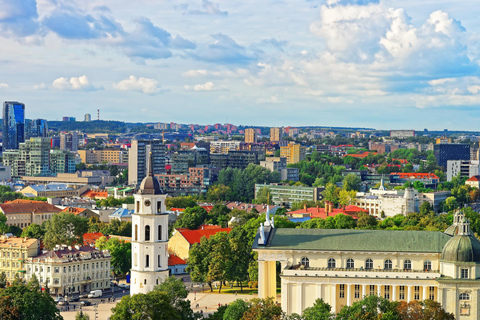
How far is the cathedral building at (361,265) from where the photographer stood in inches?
2798

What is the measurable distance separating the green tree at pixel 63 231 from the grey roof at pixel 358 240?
44.8 m

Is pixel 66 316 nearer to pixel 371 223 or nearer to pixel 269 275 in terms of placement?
pixel 269 275

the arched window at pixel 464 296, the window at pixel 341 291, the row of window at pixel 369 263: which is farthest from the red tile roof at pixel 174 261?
the arched window at pixel 464 296

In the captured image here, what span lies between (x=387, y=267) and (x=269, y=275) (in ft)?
31.7

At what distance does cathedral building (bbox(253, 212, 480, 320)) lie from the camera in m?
71.1

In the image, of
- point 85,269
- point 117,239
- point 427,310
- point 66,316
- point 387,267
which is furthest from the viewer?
point 117,239

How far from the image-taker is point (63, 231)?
117 meters

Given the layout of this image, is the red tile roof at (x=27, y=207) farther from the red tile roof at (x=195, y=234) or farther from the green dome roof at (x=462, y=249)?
the green dome roof at (x=462, y=249)

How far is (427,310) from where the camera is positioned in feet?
208

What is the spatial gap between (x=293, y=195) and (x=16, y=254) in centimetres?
9794

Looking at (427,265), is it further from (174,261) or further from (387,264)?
(174,261)

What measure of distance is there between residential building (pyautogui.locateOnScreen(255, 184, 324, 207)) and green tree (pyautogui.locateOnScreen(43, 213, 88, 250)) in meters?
76.5

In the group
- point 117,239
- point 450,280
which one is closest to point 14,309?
point 450,280

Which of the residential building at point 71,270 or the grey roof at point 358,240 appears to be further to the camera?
the residential building at point 71,270
